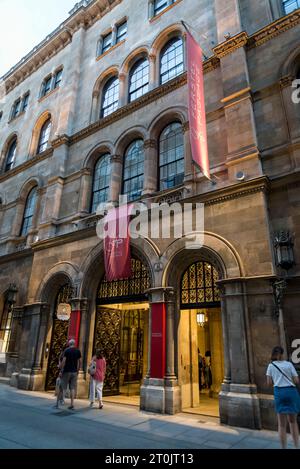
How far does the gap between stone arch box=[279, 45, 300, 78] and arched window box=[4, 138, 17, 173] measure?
18.7 m

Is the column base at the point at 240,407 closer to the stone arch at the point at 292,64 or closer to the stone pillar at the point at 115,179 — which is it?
the stone pillar at the point at 115,179

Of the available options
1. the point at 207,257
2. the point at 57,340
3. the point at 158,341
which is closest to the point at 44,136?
the point at 57,340

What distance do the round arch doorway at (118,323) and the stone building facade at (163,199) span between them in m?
0.07

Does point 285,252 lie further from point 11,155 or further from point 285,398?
point 11,155

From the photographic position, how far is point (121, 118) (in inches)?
596

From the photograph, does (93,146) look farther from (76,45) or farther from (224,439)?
(224,439)

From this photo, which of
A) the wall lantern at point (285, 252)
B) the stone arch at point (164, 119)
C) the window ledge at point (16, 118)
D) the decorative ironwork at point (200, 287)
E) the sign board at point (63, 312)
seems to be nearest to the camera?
the wall lantern at point (285, 252)

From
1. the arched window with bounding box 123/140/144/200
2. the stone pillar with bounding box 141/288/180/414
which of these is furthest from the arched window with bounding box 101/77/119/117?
the stone pillar with bounding box 141/288/180/414

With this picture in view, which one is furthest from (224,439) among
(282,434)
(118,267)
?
(118,267)

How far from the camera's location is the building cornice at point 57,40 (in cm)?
2014

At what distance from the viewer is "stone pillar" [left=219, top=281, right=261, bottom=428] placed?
748 centimetres

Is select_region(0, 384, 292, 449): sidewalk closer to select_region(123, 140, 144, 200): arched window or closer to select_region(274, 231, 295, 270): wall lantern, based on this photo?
select_region(274, 231, 295, 270): wall lantern

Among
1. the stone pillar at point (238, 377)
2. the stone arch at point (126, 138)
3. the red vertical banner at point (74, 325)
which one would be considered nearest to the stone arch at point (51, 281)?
the red vertical banner at point (74, 325)

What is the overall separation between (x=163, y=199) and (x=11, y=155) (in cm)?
1665
